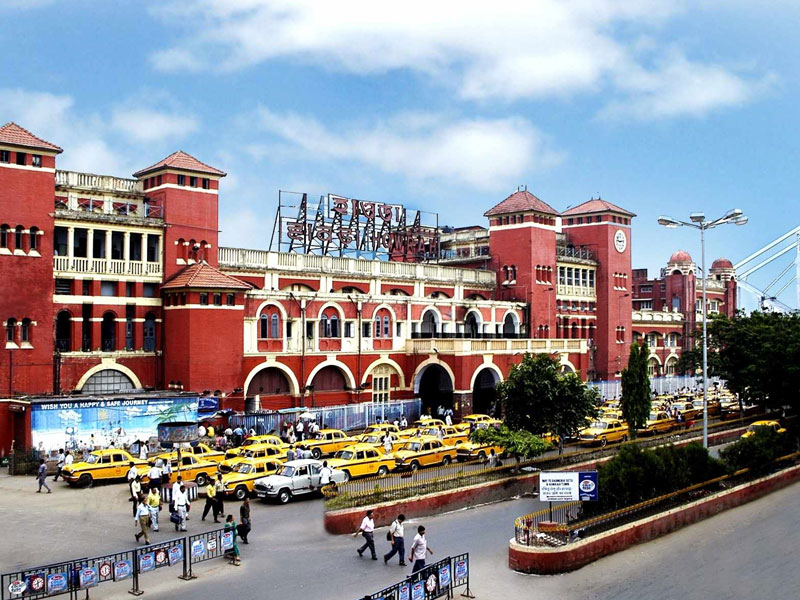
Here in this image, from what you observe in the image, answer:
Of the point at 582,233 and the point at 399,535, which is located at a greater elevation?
the point at 582,233

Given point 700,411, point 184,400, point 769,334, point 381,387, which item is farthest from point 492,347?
point 184,400

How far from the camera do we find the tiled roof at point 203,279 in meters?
46.2

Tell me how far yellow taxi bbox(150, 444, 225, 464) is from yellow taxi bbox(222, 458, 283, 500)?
104 inches

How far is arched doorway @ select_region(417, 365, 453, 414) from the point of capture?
5747cm

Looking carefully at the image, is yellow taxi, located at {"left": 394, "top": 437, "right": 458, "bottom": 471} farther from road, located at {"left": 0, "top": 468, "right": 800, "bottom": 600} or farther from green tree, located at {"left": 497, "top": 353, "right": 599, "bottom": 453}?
road, located at {"left": 0, "top": 468, "right": 800, "bottom": 600}

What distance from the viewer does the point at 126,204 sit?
49.6m

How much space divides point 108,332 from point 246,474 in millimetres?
18327

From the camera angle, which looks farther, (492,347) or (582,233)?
(582,233)

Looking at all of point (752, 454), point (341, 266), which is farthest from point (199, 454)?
point (341, 266)

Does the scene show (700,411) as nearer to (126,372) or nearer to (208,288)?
(208,288)

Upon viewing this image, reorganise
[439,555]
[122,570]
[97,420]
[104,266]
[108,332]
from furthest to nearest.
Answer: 1. [108,332]
2. [104,266]
3. [97,420]
4. [439,555]
5. [122,570]

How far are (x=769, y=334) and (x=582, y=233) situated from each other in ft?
97.7

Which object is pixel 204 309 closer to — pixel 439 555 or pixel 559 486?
pixel 439 555

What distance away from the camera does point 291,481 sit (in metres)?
31.5
